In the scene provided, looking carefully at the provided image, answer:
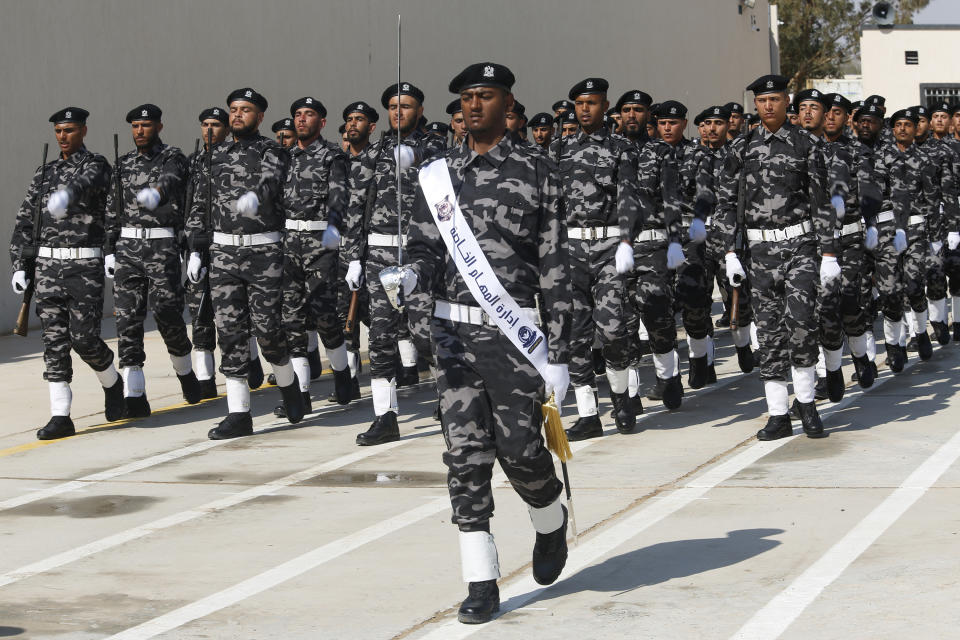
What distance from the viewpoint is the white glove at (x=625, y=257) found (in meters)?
10.5

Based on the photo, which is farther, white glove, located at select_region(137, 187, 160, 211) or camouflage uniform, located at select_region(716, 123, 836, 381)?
white glove, located at select_region(137, 187, 160, 211)

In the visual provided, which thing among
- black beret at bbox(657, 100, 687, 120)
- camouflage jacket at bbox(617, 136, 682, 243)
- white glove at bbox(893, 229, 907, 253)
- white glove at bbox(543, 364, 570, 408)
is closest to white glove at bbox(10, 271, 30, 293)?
camouflage jacket at bbox(617, 136, 682, 243)

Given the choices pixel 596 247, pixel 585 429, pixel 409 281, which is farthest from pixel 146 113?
pixel 409 281

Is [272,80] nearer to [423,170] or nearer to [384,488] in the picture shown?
[384,488]

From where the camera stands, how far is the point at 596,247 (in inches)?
425

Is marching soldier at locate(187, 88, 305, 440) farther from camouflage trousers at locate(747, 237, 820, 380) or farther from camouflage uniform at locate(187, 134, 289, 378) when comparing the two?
camouflage trousers at locate(747, 237, 820, 380)

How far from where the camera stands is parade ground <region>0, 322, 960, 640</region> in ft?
20.0

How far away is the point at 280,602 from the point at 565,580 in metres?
1.24

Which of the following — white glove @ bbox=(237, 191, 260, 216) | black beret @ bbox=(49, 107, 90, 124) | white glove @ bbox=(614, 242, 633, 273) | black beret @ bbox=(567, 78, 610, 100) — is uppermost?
black beret @ bbox=(49, 107, 90, 124)

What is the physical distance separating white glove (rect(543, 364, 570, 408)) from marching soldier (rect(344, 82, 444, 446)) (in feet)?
14.2

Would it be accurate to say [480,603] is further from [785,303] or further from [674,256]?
[674,256]

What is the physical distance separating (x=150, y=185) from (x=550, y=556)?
6553 mm

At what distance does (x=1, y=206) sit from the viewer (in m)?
18.4

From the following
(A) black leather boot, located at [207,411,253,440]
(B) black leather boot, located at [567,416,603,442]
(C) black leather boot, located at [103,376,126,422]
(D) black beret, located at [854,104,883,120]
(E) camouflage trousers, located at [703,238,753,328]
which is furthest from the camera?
(D) black beret, located at [854,104,883,120]
